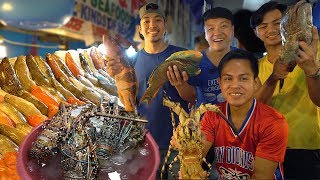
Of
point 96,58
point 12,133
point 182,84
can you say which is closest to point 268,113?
point 182,84

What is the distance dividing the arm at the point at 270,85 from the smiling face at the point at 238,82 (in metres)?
0.10

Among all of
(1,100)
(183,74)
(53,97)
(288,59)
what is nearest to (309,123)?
(288,59)

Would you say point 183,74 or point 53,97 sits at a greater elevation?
point 183,74

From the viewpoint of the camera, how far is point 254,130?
139 cm

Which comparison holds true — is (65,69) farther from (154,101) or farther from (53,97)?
(154,101)

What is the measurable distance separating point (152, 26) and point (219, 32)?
12.4 inches

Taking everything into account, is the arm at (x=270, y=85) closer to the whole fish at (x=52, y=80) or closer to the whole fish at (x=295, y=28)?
the whole fish at (x=295, y=28)

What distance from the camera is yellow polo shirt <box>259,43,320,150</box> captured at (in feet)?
5.24

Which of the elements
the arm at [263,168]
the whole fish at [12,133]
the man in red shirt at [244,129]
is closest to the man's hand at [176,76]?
the man in red shirt at [244,129]

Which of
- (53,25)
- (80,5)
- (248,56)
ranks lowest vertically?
(248,56)

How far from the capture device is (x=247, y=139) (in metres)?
1.40

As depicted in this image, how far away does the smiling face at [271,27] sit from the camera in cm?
153

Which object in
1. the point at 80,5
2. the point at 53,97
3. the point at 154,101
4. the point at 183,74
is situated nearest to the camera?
the point at 183,74

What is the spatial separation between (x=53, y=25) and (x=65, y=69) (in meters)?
0.30
